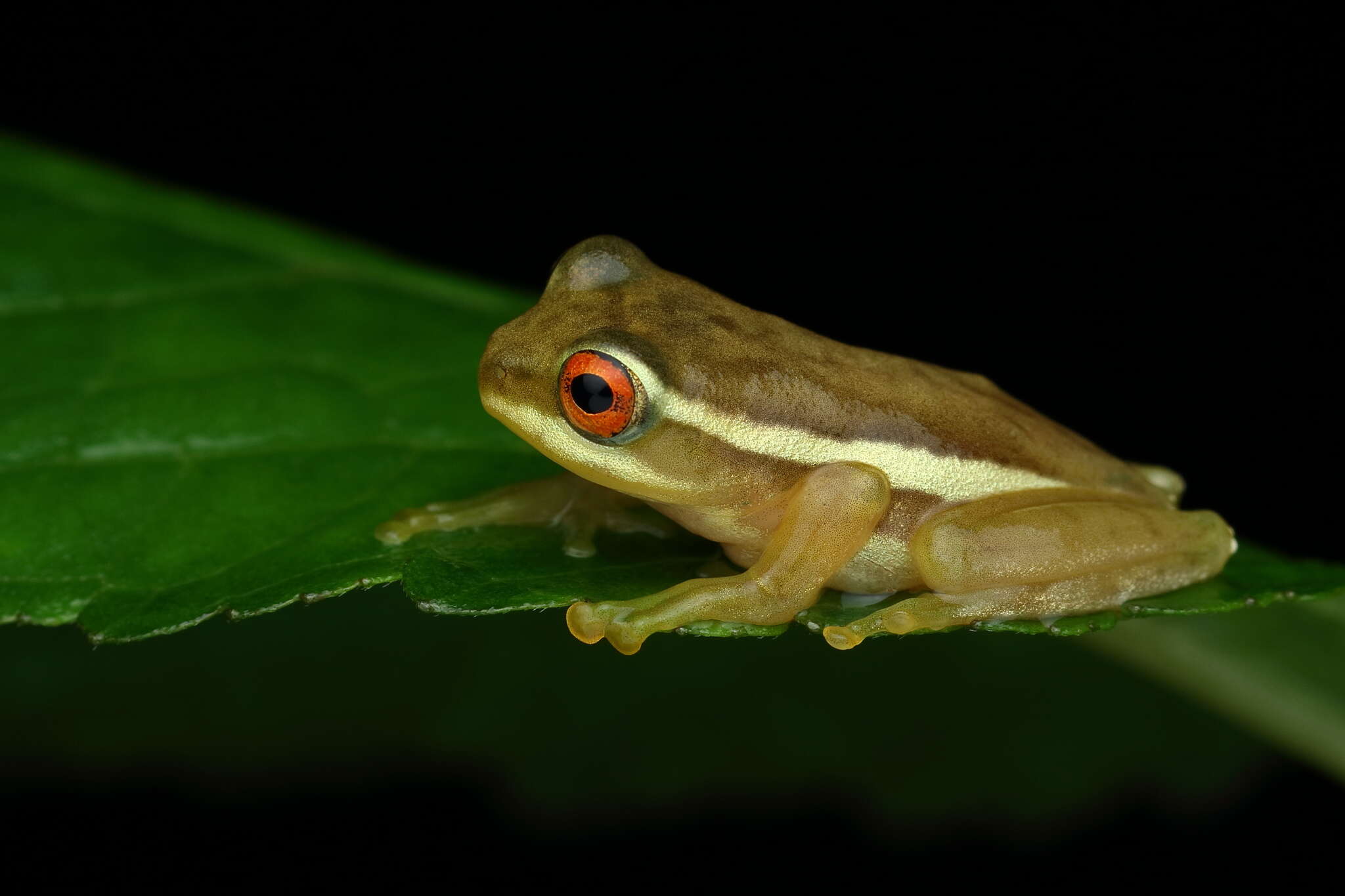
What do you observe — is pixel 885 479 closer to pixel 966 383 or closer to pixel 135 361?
pixel 966 383

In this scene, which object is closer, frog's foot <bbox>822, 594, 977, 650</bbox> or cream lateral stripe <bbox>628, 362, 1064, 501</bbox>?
frog's foot <bbox>822, 594, 977, 650</bbox>

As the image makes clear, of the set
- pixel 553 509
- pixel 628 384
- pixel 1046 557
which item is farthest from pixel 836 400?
pixel 553 509

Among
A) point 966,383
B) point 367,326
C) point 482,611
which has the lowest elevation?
point 482,611

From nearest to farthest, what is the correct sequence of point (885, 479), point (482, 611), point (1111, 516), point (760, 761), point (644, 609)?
point (482, 611) → point (644, 609) → point (885, 479) → point (1111, 516) → point (760, 761)

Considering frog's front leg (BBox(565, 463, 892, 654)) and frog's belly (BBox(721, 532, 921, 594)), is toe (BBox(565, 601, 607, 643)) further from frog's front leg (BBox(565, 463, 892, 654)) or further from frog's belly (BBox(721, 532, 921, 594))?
frog's belly (BBox(721, 532, 921, 594))

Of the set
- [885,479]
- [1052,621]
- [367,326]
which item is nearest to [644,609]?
[885,479]

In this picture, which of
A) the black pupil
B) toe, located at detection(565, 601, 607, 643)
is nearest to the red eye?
the black pupil
